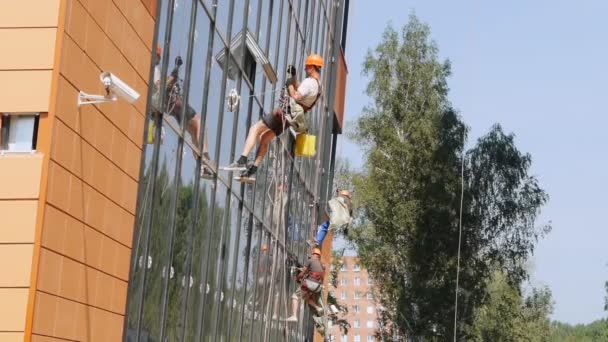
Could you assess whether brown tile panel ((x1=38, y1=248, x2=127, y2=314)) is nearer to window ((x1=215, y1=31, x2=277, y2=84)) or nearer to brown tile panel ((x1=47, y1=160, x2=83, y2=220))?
brown tile panel ((x1=47, y1=160, x2=83, y2=220))

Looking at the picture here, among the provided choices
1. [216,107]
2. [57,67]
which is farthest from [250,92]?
[57,67]

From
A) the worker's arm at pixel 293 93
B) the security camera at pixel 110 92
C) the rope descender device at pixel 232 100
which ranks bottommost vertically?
the security camera at pixel 110 92

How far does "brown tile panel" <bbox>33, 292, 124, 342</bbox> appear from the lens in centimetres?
790

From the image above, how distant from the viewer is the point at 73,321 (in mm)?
8586

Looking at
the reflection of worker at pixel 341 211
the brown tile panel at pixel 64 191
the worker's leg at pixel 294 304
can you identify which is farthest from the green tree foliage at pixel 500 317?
the brown tile panel at pixel 64 191

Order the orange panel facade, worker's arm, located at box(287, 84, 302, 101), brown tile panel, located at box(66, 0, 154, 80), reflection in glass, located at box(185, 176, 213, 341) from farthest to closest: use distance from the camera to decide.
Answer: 1. worker's arm, located at box(287, 84, 302, 101)
2. reflection in glass, located at box(185, 176, 213, 341)
3. brown tile panel, located at box(66, 0, 154, 80)
4. the orange panel facade

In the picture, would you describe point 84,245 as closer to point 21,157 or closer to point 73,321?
point 73,321

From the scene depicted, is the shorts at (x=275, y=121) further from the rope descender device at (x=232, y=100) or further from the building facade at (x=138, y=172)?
the rope descender device at (x=232, y=100)

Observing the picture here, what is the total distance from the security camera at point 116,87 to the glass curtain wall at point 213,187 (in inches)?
73.9

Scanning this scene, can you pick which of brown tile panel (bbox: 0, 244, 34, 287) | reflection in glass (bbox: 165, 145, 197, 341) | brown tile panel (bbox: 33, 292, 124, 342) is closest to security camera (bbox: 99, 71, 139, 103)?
brown tile panel (bbox: 0, 244, 34, 287)

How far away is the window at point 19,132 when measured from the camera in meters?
8.05

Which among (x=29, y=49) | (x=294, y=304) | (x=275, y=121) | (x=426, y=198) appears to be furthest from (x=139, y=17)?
(x=426, y=198)

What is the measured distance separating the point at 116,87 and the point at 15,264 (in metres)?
1.65

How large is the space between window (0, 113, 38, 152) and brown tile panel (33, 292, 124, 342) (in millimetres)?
1087
